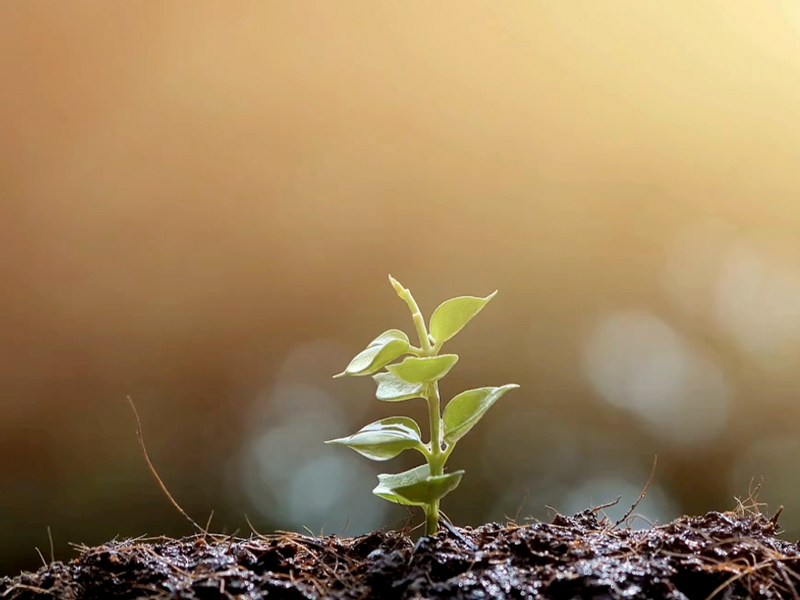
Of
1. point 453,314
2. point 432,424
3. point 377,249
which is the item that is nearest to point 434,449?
point 432,424

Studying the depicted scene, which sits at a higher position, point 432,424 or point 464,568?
point 432,424

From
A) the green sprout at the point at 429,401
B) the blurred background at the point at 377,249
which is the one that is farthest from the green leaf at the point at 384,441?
the blurred background at the point at 377,249

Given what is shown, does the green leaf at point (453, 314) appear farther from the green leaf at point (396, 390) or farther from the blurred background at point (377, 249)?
the blurred background at point (377, 249)

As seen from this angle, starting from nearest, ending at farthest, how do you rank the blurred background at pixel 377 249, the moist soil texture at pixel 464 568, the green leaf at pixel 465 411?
the moist soil texture at pixel 464 568 → the green leaf at pixel 465 411 → the blurred background at pixel 377 249

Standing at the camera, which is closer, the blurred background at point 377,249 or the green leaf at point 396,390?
the green leaf at point 396,390

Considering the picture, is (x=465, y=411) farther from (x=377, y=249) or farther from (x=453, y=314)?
(x=377, y=249)

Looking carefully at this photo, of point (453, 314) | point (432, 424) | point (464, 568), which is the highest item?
point (453, 314)
